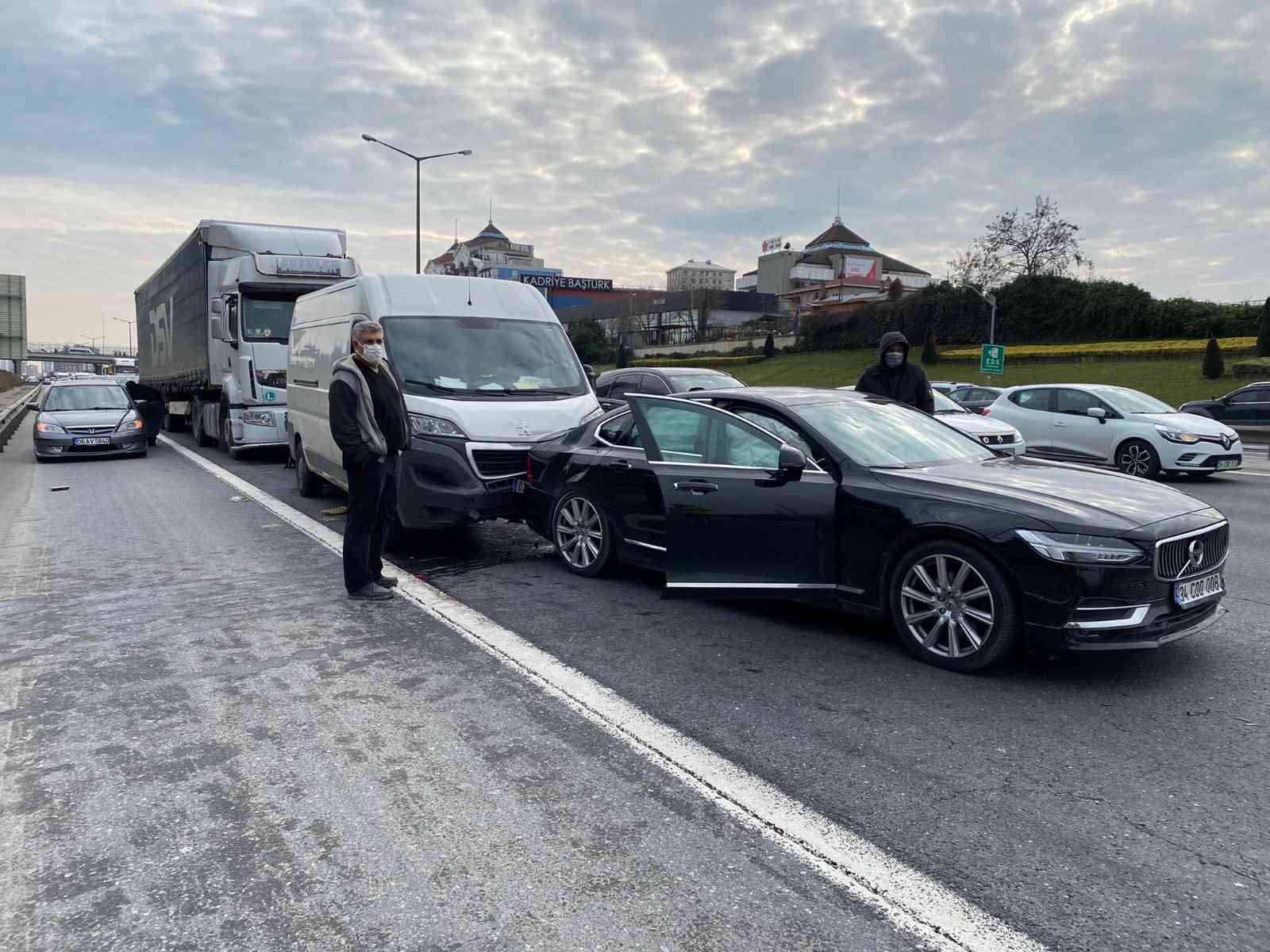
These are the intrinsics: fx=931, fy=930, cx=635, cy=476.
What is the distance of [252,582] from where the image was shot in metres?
6.88

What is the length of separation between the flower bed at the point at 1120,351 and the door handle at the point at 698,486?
133ft

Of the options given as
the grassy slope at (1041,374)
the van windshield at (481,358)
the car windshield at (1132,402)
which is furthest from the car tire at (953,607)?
the grassy slope at (1041,374)

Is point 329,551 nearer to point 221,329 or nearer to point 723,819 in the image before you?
point 723,819

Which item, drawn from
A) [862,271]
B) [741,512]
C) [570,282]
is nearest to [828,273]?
[862,271]

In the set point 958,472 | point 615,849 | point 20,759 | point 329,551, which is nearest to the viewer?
point 615,849

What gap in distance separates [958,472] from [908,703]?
149cm

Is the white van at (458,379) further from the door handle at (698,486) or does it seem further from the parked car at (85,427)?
the parked car at (85,427)

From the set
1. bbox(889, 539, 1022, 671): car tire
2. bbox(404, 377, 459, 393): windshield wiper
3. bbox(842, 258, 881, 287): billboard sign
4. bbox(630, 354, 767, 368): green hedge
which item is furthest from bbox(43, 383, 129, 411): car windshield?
bbox(842, 258, 881, 287): billboard sign

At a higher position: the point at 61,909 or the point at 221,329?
the point at 221,329

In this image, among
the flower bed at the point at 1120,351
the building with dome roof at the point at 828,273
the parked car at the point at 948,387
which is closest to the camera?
the parked car at the point at 948,387

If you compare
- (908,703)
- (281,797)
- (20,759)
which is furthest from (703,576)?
(20,759)

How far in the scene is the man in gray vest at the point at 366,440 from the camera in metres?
6.17

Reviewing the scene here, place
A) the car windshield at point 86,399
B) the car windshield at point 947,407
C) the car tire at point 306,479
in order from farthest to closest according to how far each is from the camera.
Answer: the car windshield at point 86,399 → the car windshield at point 947,407 → the car tire at point 306,479

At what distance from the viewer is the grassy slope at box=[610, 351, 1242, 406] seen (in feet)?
114
